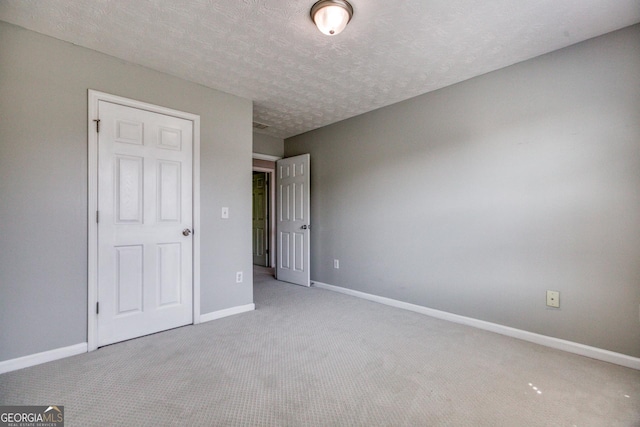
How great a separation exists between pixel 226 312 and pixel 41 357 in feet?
4.69

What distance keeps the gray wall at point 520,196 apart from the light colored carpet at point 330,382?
413mm

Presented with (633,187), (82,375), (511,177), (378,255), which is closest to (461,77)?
(511,177)

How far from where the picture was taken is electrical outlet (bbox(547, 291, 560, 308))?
7.76ft

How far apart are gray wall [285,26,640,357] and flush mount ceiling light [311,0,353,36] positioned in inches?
64.6

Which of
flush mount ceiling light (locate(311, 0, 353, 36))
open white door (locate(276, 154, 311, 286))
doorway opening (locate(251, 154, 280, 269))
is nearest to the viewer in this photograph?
flush mount ceiling light (locate(311, 0, 353, 36))

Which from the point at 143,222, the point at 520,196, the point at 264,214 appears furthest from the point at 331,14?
the point at 264,214

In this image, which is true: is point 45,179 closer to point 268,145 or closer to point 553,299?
point 268,145

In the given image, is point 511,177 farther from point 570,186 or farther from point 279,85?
point 279,85

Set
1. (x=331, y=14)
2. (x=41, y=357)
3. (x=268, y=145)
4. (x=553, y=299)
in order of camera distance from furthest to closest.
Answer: (x=268, y=145)
(x=553, y=299)
(x=41, y=357)
(x=331, y=14)

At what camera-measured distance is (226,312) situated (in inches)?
123

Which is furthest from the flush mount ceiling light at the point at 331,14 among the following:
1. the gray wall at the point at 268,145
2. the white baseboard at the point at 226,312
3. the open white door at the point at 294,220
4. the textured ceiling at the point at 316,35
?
the gray wall at the point at 268,145

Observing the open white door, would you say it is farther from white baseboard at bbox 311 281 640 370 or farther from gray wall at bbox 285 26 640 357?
→ white baseboard at bbox 311 281 640 370

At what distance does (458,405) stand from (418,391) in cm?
22

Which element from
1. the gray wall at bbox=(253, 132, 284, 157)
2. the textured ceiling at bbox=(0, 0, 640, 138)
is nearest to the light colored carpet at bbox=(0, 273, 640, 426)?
the textured ceiling at bbox=(0, 0, 640, 138)
